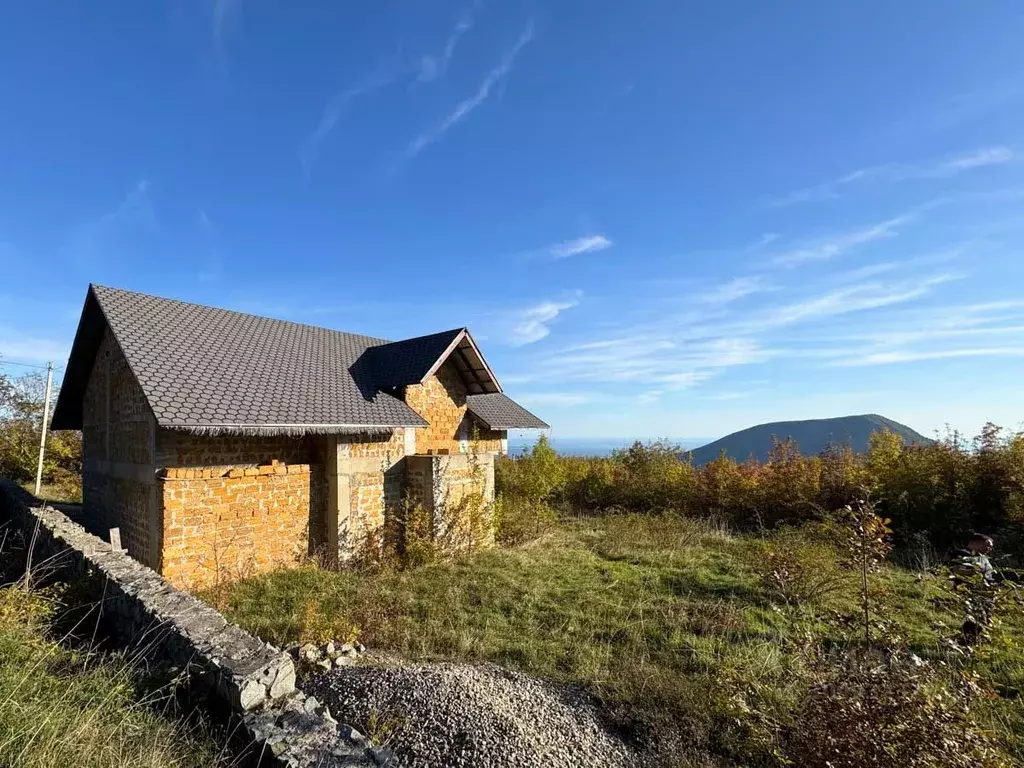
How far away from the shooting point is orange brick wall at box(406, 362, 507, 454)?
44.8 ft

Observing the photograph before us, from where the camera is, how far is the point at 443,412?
14.6 metres

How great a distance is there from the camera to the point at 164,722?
4.08m

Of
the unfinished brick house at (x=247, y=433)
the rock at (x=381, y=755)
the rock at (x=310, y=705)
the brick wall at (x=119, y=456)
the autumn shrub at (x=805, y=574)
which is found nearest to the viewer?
the rock at (x=381, y=755)

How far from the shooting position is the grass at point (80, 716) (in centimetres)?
332

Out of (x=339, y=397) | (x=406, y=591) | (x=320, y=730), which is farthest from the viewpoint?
(x=339, y=397)

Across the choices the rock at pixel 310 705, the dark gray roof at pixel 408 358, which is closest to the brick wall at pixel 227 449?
the dark gray roof at pixel 408 358

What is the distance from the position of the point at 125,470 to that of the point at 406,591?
21.2ft

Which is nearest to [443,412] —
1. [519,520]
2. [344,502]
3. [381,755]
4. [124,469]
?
[519,520]

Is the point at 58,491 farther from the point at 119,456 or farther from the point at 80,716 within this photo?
the point at 80,716

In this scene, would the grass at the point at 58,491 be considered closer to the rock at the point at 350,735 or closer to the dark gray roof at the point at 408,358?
the dark gray roof at the point at 408,358

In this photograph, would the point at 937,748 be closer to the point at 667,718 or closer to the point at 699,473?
the point at 667,718

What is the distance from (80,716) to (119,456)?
8.95m

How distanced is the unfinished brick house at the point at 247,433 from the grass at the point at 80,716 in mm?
3971

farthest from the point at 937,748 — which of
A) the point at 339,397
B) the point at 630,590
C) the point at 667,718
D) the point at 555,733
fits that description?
the point at 339,397
